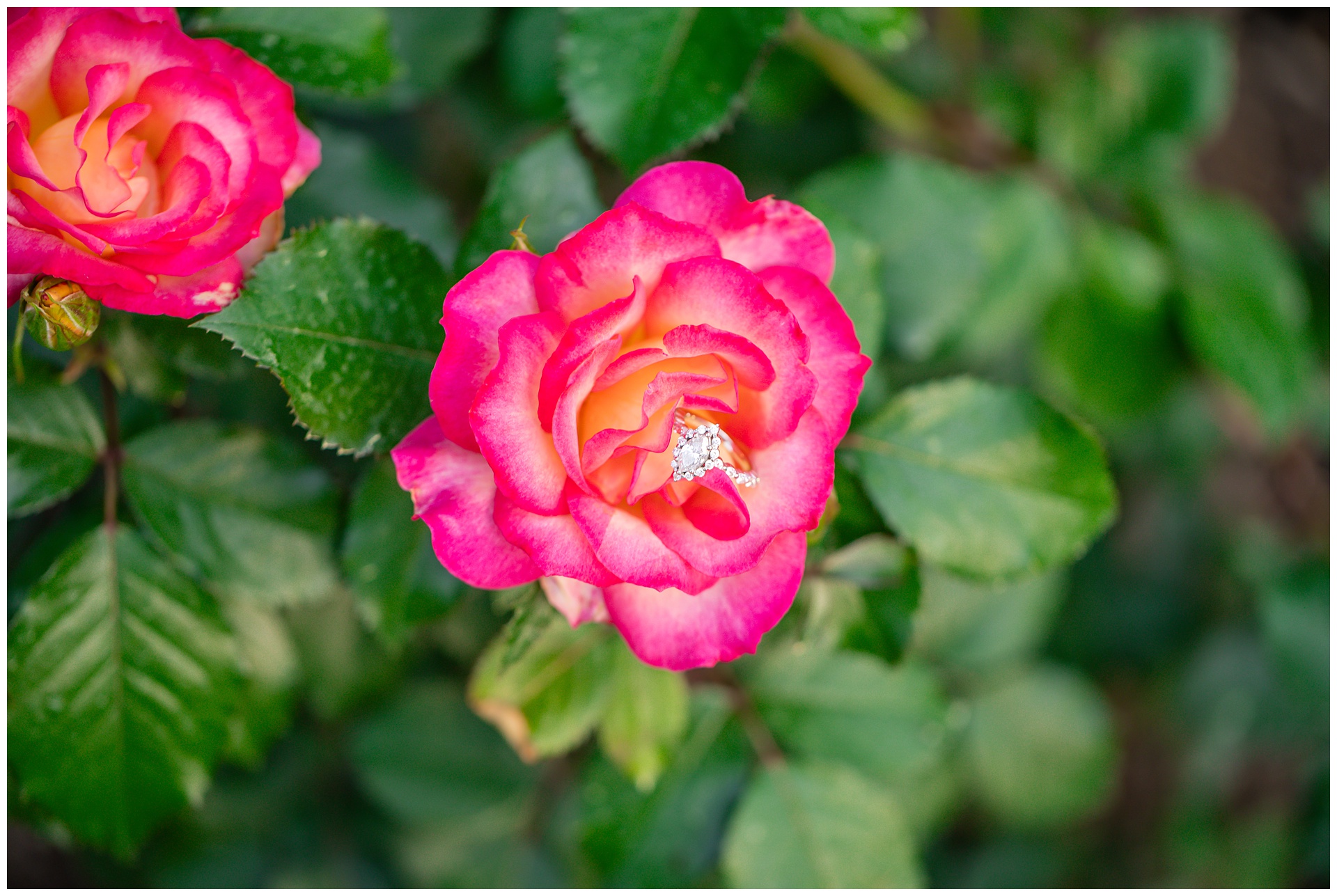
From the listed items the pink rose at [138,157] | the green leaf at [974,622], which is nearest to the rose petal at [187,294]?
the pink rose at [138,157]

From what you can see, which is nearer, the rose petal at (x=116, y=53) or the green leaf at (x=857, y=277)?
the rose petal at (x=116, y=53)

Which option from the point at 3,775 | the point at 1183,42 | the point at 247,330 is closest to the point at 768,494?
the point at 247,330

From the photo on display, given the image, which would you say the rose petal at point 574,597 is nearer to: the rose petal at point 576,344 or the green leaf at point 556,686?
the rose petal at point 576,344

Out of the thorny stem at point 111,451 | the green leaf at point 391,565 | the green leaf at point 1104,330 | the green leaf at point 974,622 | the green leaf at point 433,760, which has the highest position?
the thorny stem at point 111,451

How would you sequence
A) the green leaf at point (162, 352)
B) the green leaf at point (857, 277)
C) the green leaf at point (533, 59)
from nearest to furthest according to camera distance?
the green leaf at point (162, 352)
the green leaf at point (857, 277)
the green leaf at point (533, 59)

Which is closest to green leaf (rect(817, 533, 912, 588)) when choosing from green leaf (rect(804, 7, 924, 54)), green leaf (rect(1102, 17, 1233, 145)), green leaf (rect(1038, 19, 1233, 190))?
green leaf (rect(804, 7, 924, 54))

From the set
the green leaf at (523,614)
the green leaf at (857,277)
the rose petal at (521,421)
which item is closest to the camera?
the rose petal at (521,421)

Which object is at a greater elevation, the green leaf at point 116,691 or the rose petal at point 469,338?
the rose petal at point 469,338
